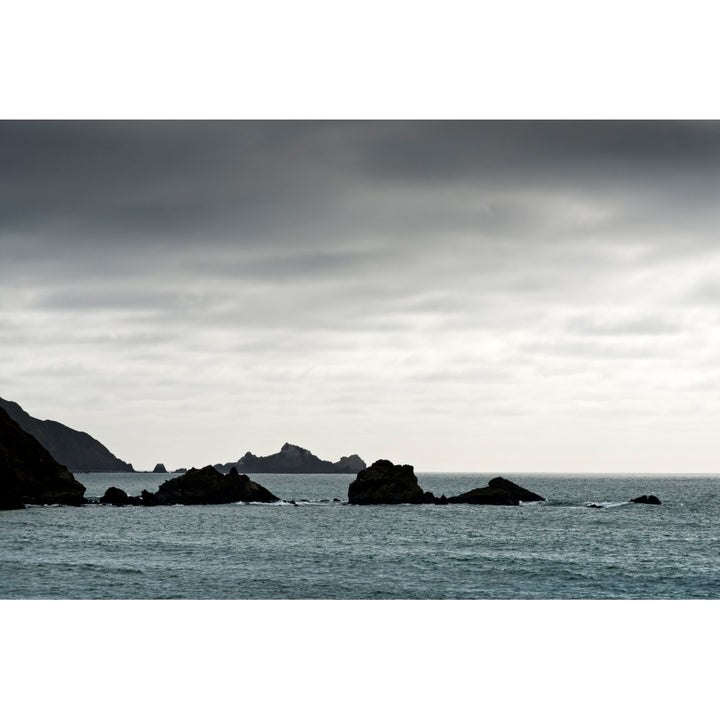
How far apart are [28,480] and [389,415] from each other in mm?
35080

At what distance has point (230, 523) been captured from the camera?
130 feet

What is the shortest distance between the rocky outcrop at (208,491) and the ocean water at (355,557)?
14.1 metres

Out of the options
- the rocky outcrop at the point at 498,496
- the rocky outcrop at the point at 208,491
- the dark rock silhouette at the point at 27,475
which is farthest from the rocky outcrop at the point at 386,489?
the dark rock silhouette at the point at 27,475

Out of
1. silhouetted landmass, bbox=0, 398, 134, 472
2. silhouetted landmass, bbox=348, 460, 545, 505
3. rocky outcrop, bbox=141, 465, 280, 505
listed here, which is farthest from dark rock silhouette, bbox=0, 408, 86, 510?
silhouetted landmass, bbox=348, 460, 545, 505

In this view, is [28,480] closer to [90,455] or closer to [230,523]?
[230,523]

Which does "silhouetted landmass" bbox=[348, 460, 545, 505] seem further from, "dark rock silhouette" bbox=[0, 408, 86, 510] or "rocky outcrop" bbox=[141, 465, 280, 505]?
"dark rock silhouette" bbox=[0, 408, 86, 510]

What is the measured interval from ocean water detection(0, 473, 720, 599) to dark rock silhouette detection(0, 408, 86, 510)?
10.2 feet

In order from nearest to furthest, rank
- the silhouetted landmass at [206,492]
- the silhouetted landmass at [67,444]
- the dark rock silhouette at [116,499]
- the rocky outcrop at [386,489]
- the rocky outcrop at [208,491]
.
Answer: the silhouetted landmass at [67,444] < the dark rock silhouette at [116,499] < the rocky outcrop at [386,489] < the silhouetted landmass at [206,492] < the rocky outcrop at [208,491]

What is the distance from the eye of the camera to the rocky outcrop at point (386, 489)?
189 feet

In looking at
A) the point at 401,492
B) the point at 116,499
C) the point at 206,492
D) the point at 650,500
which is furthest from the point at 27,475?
the point at 650,500

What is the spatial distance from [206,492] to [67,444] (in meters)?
12.7

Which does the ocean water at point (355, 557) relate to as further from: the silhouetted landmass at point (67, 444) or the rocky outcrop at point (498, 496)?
the rocky outcrop at point (498, 496)

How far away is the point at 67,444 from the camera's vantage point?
6312cm
